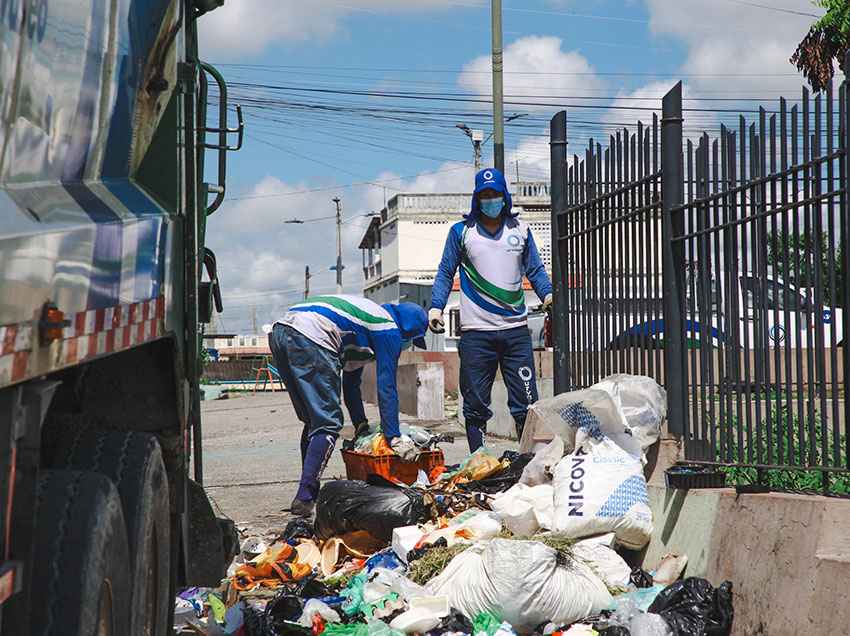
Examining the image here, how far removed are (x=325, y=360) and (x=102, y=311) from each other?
4.85 m

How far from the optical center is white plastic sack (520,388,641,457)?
19.9ft

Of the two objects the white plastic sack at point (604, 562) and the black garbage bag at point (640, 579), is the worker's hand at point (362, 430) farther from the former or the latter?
the black garbage bag at point (640, 579)

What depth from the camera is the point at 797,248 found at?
5.03 meters

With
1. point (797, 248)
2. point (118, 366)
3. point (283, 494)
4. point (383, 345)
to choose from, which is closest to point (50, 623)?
point (118, 366)

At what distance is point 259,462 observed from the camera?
1190cm

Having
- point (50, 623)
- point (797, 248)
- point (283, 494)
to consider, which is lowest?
point (283, 494)

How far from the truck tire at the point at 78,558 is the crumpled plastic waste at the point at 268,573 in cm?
299

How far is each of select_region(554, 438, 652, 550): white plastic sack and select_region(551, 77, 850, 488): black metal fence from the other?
1.55 ft

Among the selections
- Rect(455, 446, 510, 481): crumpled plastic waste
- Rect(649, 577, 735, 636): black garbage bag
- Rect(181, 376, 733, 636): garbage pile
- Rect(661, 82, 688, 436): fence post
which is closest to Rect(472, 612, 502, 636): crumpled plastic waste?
Rect(181, 376, 733, 636): garbage pile

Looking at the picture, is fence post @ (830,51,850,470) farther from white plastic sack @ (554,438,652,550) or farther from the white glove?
the white glove

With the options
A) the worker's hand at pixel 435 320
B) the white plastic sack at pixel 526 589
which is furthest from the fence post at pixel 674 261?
the worker's hand at pixel 435 320

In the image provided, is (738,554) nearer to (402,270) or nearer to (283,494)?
(283,494)

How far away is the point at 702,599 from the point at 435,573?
1.24m

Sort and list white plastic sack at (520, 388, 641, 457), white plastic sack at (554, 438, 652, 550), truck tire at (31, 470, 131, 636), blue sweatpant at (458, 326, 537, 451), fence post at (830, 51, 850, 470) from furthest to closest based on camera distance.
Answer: blue sweatpant at (458, 326, 537, 451) < white plastic sack at (520, 388, 641, 457) < white plastic sack at (554, 438, 652, 550) < fence post at (830, 51, 850, 470) < truck tire at (31, 470, 131, 636)
